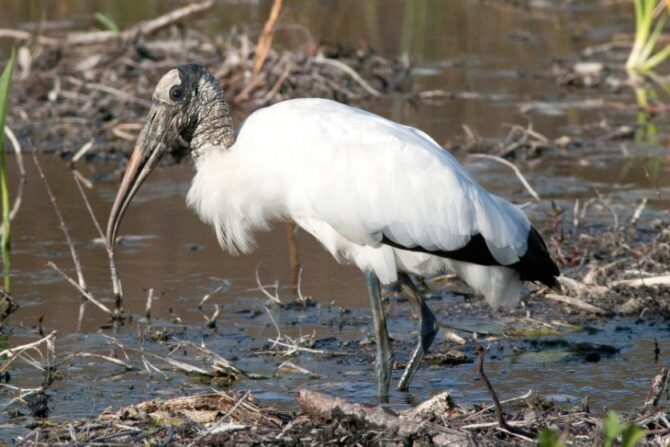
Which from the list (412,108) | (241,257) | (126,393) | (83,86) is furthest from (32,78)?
(126,393)

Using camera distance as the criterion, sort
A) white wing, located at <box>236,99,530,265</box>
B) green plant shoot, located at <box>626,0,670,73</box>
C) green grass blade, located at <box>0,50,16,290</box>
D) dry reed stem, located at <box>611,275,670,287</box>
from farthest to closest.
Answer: green plant shoot, located at <box>626,0,670,73</box> → green grass blade, located at <box>0,50,16,290</box> → dry reed stem, located at <box>611,275,670,287</box> → white wing, located at <box>236,99,530,265</box>

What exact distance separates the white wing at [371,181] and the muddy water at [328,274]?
640 mm

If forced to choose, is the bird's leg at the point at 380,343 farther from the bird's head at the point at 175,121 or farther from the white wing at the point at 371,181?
the bird's head at the point at 175,121

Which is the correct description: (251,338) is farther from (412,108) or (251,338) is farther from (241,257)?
(412,108)

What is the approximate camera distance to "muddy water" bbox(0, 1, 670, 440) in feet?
18.1

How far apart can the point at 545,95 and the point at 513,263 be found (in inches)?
246

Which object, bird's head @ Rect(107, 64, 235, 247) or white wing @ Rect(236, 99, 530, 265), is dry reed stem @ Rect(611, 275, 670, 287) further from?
bird's head @ Rect(107, 64, 235, 247)

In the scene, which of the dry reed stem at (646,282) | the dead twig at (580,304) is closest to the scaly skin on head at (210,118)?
the dead twig at (580,304)

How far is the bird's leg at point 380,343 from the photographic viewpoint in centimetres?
543

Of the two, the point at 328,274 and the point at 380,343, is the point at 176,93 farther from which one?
the point at 328,274

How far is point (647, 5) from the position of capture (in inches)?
445

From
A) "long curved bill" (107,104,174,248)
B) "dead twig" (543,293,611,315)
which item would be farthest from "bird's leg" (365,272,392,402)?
"dead twig" (543,293,611,315)

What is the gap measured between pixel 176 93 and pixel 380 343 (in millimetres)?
1379

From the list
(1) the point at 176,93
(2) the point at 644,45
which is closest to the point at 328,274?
(1) the point at 176,93
